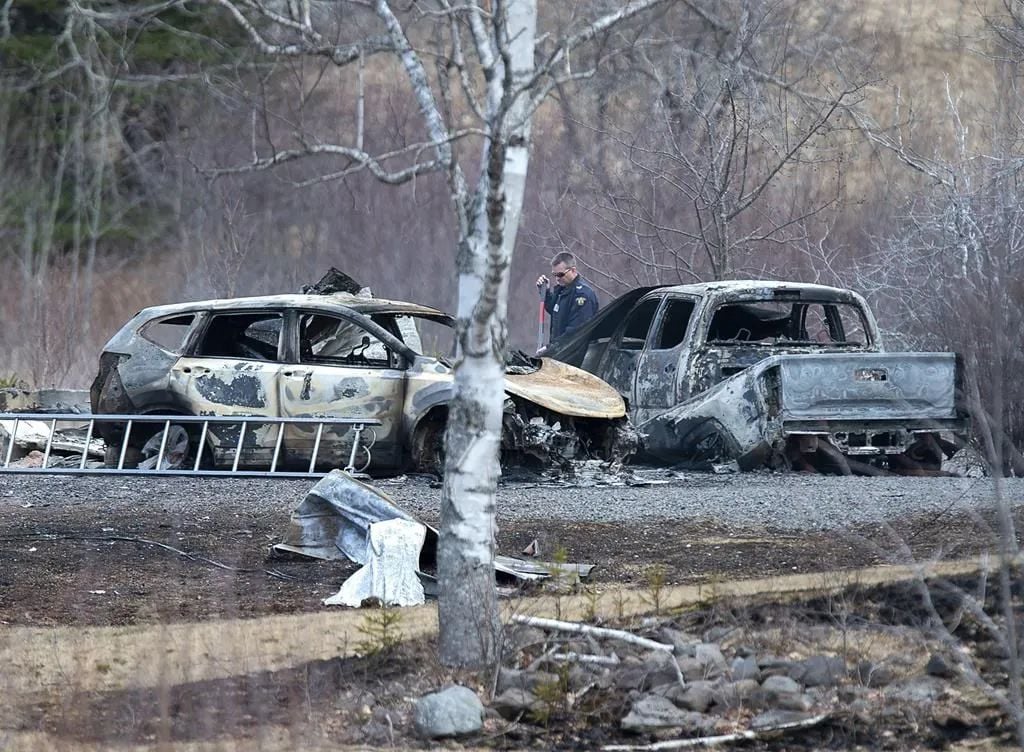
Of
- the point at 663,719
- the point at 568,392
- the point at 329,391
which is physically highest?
the point at 568,392

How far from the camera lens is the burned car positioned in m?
12.2

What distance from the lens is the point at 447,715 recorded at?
5.62m

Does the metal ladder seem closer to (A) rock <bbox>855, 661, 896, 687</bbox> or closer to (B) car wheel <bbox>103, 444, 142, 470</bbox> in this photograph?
(B) car wheel <bbox>103, 444, 142, 470</bbox>

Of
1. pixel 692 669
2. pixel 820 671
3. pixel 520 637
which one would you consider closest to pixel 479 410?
pixel 520 637

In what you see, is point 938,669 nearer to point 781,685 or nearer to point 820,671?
point 820,671

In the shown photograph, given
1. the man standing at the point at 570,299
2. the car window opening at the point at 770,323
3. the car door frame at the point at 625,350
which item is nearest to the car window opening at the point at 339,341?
the car door frame at the point at 625,350

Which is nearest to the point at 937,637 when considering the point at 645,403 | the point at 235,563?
the point at 235,563

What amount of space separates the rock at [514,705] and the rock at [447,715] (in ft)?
0.55

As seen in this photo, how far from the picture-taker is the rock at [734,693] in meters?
5.93

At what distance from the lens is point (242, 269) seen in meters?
29.8

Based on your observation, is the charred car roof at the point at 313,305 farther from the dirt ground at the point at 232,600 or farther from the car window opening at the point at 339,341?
the dirt ground at the point at 232,600

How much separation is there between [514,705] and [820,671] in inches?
50.4

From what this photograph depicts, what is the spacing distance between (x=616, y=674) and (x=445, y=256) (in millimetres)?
23670

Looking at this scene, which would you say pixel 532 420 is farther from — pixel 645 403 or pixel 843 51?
pixel 843 51
